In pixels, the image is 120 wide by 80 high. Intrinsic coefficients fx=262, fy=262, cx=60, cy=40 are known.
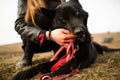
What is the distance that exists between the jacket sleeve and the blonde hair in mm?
117

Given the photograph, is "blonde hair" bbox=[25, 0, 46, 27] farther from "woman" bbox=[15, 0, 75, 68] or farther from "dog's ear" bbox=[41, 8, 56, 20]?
"dog's ear" bbox=[41, 8, 56, 20]

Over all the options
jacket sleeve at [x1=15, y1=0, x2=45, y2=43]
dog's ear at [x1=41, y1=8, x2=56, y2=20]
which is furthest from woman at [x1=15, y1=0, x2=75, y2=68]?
dog's ear at [x1=41, y1=8, x2=56, y2=20]

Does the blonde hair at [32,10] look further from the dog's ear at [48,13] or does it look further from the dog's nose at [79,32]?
the dog's nose at [79,32]

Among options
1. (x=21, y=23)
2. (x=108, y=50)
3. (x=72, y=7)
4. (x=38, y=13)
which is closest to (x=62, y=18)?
(x=72, y=7)

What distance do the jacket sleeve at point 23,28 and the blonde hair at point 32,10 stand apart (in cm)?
12

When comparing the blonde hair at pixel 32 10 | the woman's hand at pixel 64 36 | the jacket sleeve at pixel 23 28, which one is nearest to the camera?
the woman's hand at pixel 64 36

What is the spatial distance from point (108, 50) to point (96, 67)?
9.62 feet

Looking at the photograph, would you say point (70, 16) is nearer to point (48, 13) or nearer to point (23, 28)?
point (48, 13)

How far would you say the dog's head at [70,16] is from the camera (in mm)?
4054

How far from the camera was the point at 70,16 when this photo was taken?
4266mm

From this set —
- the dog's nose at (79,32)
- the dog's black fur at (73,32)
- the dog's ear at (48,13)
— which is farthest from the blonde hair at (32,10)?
the dog's nose at (79,32)

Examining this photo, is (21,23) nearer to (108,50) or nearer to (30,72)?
(30,72)

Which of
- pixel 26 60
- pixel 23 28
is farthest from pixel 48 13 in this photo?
pixel 26 60

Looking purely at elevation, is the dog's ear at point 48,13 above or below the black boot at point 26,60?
above
